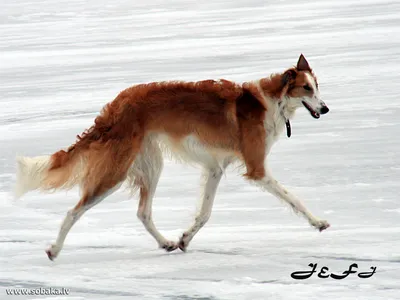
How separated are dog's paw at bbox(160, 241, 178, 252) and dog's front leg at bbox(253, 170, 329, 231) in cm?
70

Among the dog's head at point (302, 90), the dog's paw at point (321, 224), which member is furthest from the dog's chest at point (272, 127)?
the dog's paw at point (321, 224)

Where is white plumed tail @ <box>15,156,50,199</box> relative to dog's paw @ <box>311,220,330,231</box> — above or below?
above

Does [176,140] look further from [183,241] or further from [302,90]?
[302,90]

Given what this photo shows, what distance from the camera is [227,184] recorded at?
25.5ft

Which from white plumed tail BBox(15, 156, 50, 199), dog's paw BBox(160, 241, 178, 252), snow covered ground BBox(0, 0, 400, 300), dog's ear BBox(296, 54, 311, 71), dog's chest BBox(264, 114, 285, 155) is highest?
dog's ear BBox(296, 54, 311, 71)

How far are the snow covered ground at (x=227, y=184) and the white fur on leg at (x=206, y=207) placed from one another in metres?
0.07

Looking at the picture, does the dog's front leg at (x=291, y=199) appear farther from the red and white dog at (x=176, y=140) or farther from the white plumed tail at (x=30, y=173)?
the white plumed tail at (x=30, y=173)

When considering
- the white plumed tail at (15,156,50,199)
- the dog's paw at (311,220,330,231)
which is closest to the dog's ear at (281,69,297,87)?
the dog's paw at (311,220,330,231)

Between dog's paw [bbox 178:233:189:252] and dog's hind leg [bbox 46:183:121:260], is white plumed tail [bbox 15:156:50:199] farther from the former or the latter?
dog's paw [bbox 178:233:189:252]

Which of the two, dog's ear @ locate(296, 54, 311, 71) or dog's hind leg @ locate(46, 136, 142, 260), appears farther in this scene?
dog's ear @ locate(296, 54, 311, 71)

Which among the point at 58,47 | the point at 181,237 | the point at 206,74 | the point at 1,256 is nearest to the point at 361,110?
the point at 206,74

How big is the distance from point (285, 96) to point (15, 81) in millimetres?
8744

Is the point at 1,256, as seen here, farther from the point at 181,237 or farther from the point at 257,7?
the point at 257,7

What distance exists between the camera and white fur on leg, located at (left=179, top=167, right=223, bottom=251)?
621 centimetres
